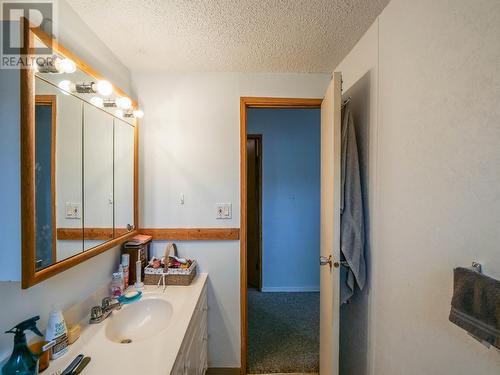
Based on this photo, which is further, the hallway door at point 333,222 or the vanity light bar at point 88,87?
the hallway door at point 333,222

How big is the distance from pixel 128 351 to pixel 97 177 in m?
0.85

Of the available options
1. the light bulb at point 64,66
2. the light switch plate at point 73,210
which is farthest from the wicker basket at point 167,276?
the light bulb at point 64,66

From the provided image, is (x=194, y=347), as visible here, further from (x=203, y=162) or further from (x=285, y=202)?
(x=285, y=202)

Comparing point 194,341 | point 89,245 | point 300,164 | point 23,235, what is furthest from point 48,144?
point 300,164

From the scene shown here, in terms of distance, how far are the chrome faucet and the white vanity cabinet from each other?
0.42 meters

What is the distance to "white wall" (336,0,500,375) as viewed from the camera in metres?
0.64

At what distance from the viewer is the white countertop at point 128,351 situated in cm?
84

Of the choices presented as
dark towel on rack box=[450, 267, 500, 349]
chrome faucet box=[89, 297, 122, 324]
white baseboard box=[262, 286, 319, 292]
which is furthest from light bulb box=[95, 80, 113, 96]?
white baseboard box=[262, 286, 319, 292]

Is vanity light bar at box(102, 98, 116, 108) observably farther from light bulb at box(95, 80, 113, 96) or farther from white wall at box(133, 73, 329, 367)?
white wall at box(133, 73, 329, 367)

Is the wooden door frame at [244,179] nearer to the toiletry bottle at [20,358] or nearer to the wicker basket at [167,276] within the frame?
the wicker basket at [167,276]

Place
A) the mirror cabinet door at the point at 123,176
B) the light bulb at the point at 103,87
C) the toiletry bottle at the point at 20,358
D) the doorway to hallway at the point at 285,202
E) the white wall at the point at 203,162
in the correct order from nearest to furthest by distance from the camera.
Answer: the toiletry bottle at the point at 20,358 < the light bulb at the point at 103,87 < the mirror cabinet door at the point at 123,176 < the white wall at the point at 203,162 < the doorway to hallway at the point at 285,202

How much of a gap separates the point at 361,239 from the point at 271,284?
2055 millimetres

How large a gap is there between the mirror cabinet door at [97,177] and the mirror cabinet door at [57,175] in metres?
0.05

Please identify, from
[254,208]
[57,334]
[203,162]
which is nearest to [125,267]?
[57,334]
